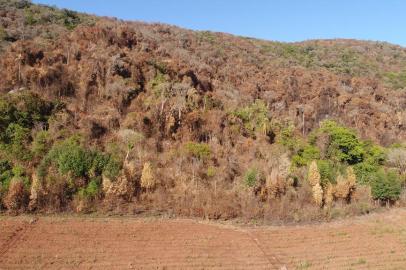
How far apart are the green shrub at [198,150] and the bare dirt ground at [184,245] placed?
21.7ft

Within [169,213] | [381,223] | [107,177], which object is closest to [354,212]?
[381,223]

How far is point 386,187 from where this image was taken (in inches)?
1057

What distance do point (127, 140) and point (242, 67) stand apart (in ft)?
87.5

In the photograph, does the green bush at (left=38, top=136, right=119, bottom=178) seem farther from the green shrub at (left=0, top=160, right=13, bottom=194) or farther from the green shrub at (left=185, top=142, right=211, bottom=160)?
the green shrub at (left=185, top=142, right=211, bottom=160)

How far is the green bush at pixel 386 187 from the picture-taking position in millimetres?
26891

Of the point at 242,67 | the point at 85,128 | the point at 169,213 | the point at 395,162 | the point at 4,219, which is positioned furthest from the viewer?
the point at 242,67

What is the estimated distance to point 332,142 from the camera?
33031mm

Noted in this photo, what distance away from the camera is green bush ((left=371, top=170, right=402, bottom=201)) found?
26.9 meters

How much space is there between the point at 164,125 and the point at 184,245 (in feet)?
45.3

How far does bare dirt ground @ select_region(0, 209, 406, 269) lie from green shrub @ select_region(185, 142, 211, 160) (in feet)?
21.7

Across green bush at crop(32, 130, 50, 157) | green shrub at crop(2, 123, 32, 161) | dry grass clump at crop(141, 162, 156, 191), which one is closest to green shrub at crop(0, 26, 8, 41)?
green shrub at crop(2, 123, 32, 161)

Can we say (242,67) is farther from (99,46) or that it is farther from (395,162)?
(395,162)

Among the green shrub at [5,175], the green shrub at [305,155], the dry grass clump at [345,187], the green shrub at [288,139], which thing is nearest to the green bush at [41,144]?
the green shrub at [5,175]

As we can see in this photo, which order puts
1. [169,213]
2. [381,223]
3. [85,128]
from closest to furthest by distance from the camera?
1. [169,213]
2. [381,223]
3. [85,128]
